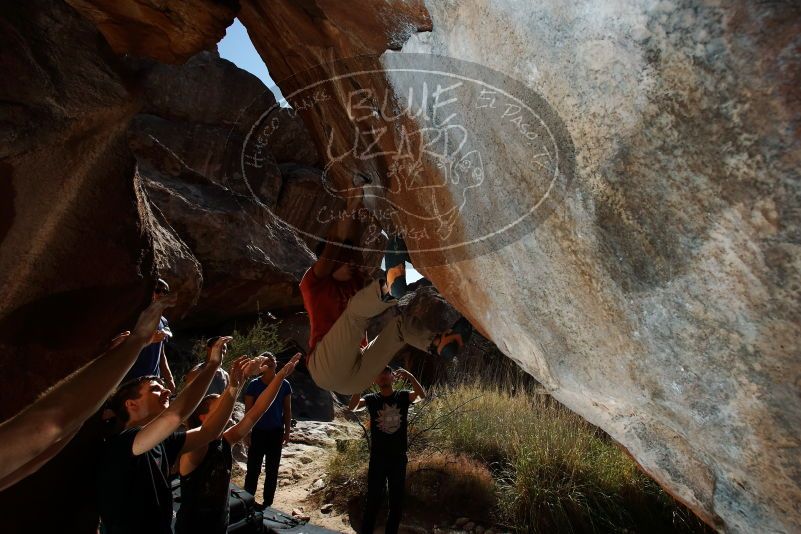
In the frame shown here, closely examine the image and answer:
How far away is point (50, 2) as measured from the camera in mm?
3080

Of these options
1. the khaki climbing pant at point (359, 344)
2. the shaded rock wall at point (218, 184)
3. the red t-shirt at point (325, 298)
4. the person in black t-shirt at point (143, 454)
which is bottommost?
the person in black t-shirt at point (143, 454)

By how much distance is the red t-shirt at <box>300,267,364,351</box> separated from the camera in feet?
11.6

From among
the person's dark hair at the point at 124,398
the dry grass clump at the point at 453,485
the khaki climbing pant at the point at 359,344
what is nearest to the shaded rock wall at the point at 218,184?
the khaki climbing pant at the point at 359,344

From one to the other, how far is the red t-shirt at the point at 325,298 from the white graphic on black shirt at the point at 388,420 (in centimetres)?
144

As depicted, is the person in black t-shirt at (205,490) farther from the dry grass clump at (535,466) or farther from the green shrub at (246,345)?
the green shrub at (246,345)

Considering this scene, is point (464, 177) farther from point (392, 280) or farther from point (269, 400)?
point (269, 400)

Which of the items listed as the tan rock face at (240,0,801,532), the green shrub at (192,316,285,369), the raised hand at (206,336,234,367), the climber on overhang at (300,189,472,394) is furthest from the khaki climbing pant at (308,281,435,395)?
the green shrub at (192,316,285,369)

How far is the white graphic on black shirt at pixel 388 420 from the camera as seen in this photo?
481 centimetres

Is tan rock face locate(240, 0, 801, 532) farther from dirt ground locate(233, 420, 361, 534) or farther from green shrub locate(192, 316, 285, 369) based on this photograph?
green shrub locate(192, 316, 285, 369)

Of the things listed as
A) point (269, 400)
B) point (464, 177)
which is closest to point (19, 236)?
point (269, 400)

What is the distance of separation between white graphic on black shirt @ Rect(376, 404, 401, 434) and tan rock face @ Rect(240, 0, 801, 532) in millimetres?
2204

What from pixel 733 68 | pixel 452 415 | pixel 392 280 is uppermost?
pixel 733 68

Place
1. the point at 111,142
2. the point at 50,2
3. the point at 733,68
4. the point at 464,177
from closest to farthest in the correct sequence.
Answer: the point at 733,68 < the point at 464,177 < the point at 50,2 < the point at 111,142

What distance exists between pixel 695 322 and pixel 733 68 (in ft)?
2.51
